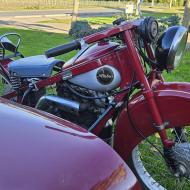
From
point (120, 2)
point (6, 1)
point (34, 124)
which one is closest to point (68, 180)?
point (34, 124)

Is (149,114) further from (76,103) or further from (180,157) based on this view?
(76,103)

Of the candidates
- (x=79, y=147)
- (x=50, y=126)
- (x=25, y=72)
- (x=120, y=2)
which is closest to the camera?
(x=79, y=147)

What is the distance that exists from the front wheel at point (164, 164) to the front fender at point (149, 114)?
12 centimetres

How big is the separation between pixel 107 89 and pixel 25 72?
0.82 m

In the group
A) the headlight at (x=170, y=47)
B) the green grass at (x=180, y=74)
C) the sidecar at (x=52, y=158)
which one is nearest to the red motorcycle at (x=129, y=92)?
the headlight at (x=170, y=47)

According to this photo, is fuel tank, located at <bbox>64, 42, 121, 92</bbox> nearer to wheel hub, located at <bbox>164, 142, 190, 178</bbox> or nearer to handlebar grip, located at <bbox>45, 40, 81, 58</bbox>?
handlebar grip, located at <bbox>45, 40, 81, 58</bbox>

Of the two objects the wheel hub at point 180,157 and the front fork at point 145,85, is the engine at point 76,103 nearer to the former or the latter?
the front fork at point 145,85

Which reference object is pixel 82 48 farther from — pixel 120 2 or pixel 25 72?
pixel 120 2

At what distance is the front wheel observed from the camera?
358 centimetres

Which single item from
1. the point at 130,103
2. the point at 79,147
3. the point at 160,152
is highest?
the point at 79,147

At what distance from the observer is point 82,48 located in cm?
380

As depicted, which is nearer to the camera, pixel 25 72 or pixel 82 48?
pixel 82 48

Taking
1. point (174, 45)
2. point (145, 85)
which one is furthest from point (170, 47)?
point (145, 85)

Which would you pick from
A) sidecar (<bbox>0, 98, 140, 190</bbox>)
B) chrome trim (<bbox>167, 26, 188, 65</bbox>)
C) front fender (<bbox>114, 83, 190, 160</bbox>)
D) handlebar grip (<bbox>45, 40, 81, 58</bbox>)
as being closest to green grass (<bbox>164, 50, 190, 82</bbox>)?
front fender (<bbox>114, 83, 190, 160</bbox>)
